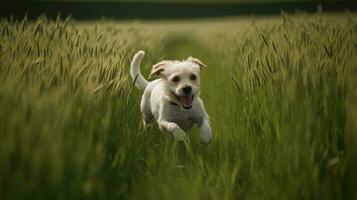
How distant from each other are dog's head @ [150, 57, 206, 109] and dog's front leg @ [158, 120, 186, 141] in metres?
0.23

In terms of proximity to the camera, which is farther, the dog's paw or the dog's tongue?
the dog's tongue

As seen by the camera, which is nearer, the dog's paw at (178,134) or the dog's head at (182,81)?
the dog's paw at (178,134)

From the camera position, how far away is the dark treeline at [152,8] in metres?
32.2

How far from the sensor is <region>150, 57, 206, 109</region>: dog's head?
4895 mm

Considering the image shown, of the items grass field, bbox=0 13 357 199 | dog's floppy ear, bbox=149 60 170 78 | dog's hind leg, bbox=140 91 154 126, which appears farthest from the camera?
dog's hind leg, bbox=140 91 154 126

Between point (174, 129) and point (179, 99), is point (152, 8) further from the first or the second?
→ point (174, 129)

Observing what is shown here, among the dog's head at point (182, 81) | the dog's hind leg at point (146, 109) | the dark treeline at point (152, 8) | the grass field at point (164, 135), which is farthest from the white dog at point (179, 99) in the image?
the dark treeline at point (152, 8)

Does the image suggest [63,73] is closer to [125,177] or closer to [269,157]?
[125,177]

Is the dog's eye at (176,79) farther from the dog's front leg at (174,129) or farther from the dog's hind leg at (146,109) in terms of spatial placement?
the dog's hind leg at (146,109)

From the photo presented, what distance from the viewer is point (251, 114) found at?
215 inches

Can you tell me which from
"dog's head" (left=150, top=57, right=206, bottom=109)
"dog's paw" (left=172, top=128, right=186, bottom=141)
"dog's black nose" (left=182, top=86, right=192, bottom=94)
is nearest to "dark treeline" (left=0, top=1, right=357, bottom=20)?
"dog's head" (left=150, top=57, right=206, bottom=109)

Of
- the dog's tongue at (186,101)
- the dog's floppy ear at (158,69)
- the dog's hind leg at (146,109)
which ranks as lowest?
the dog's hind leg at (146,109)

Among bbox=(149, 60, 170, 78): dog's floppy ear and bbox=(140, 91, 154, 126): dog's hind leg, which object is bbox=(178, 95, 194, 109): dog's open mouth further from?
bbox=(140, 91, 154, 126): dog's hind leg

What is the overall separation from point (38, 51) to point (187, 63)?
4.55 ft
